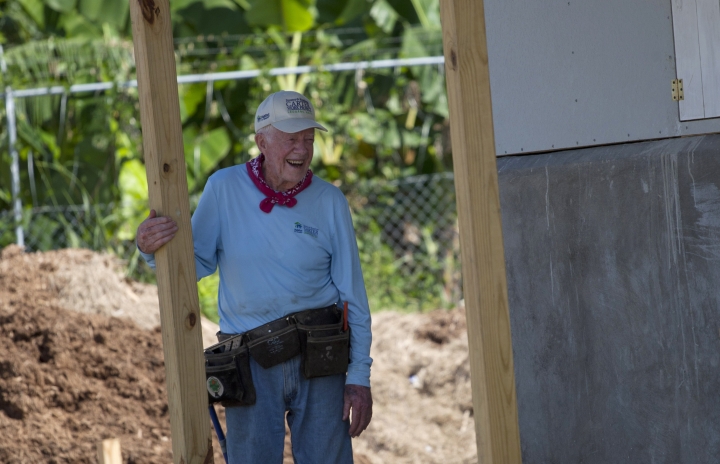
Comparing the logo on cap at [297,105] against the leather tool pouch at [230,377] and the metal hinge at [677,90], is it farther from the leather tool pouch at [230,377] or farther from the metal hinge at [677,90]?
the metal hinge at [677,90]

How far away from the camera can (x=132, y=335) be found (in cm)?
634

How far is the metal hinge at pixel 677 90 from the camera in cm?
391

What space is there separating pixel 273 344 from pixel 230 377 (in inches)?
8.6

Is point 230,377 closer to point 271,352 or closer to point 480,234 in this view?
point 271,352

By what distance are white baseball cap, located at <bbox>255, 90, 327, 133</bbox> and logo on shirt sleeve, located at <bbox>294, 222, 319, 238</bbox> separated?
39cm

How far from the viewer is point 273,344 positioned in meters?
3.33

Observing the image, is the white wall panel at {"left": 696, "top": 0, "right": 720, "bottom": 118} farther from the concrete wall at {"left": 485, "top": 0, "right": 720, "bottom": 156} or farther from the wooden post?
the wooden post

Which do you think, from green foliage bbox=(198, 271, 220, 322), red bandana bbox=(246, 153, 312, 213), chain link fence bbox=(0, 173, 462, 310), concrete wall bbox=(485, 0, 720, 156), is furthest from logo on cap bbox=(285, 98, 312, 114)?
chain link fence bbox=(0, 173, 462, 310)

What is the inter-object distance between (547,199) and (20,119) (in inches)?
254

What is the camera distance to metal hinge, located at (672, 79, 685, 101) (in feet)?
12.8

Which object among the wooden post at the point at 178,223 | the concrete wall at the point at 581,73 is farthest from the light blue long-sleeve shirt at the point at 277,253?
the concrete wall at the point at 581,73

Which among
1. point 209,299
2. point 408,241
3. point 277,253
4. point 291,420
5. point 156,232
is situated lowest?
point 291,420

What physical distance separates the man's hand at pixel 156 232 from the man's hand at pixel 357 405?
1.25 meters

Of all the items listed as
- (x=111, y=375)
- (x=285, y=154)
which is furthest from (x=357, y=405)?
(x=111, y=375)
